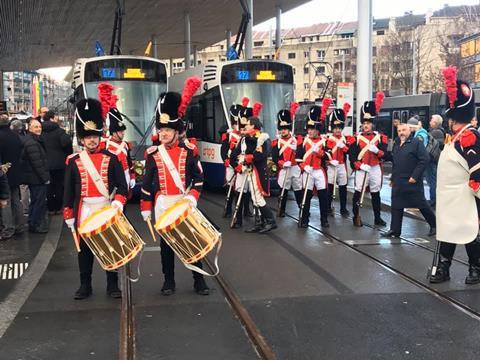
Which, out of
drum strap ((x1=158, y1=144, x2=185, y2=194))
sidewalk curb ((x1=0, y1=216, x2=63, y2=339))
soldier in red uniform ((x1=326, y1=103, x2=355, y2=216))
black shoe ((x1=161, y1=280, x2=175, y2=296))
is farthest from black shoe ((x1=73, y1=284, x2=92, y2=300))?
soldier in red uniform ((x1=326, y1=103, x2=355, y2=216))

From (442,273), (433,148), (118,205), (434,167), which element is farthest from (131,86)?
(442,273)

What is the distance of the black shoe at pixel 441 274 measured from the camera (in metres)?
6.75

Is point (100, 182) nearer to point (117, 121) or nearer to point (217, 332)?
point (217, 332)

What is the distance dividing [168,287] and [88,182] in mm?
1396

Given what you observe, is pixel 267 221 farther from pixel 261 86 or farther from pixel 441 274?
pixel 261 86

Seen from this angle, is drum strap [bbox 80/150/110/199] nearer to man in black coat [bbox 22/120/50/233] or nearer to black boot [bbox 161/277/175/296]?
black boot [bbox 161/277/175/296]

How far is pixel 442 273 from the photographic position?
6.80m

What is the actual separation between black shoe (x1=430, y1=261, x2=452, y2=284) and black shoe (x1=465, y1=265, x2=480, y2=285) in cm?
22

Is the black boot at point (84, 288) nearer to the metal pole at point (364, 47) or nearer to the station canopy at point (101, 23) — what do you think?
the metal pole at point (364, 47)

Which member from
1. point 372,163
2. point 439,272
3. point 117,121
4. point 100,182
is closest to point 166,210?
point 100,182

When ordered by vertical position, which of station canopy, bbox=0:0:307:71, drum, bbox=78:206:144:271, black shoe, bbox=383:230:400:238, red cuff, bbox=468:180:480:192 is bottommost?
black shoe, bbox=383:230:400:238

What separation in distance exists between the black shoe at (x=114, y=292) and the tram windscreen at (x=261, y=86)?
905 centimetres

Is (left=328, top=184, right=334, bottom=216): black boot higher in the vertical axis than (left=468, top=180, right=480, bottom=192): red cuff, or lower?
lower

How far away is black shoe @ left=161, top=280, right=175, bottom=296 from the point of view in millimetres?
6414
